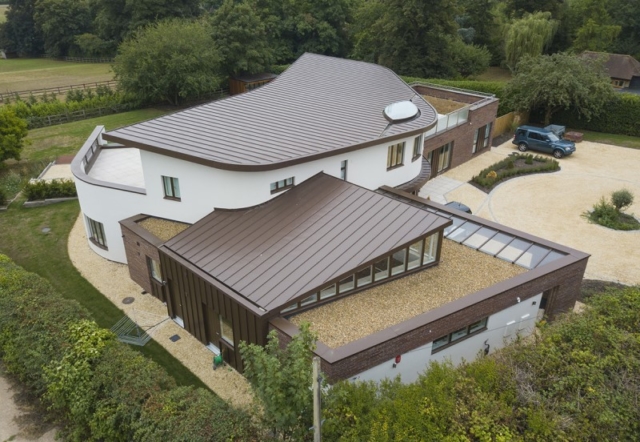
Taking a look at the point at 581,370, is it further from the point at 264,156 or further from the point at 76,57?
the point at 76,57

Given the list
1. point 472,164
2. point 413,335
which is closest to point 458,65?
point 472,164

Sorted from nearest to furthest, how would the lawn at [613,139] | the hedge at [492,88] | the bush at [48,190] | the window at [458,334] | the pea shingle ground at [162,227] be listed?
the window at [458,334] → the pea shingle ground at [162,227] → the bush at [48,190] → the lawn at [613,139] → the hedge at [492,88]

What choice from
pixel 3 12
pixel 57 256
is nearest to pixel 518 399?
pixel 57 256

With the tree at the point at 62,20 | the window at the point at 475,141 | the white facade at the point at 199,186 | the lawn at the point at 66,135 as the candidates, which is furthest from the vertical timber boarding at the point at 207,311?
the tree at the point at 62,20

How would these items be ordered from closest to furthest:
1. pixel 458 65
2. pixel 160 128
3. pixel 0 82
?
1. pixel 160 128
2. pixel 458 65
3. pixel 0 82

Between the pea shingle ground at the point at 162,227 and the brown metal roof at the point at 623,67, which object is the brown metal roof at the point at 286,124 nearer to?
the pea shingle ground at the point at 162,227

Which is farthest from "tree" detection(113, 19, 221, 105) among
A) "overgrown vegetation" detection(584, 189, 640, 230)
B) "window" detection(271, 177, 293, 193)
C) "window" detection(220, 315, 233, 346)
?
"overgrown vegetation" detection(584, 189, 640, 230)

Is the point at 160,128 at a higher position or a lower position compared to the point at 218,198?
higher
